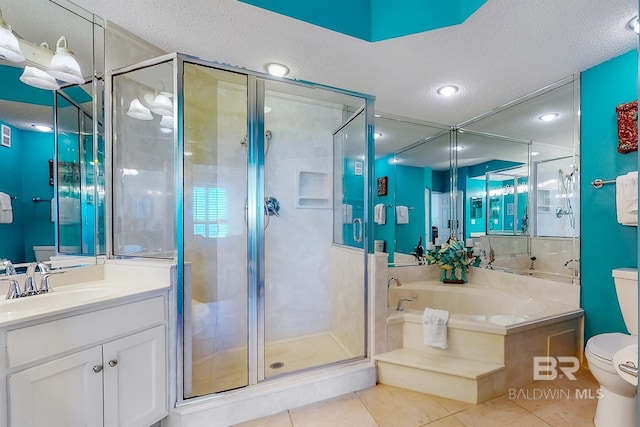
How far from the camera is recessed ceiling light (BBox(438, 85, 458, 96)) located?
2.29m

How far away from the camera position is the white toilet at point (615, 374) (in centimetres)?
145

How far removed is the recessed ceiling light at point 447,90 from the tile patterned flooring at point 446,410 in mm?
2420

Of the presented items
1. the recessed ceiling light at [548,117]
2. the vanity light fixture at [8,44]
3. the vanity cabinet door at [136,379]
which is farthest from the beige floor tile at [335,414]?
the recessed ceiling light at [548,117]

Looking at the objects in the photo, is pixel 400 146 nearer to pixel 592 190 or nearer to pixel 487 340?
pixel 592 190

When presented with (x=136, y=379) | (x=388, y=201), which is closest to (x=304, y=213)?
(x=388, y=201)

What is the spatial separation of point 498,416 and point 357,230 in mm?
1545

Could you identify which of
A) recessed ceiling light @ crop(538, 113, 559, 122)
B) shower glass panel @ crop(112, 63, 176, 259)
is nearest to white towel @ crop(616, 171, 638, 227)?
recessed ceiling light @ crop(538, 113, 559, 122)

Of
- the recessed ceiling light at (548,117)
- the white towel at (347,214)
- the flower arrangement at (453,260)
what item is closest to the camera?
the recessed ceiling light at (548,117)

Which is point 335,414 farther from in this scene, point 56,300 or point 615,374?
point 56,300

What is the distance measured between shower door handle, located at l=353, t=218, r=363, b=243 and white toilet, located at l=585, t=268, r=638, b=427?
5.20ft

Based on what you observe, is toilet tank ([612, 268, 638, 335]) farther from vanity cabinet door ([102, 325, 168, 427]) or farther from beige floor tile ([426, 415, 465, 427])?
vanity cabinet door ([102, 325, 168, 427])

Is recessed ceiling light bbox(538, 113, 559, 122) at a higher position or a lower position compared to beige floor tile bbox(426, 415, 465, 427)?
higher

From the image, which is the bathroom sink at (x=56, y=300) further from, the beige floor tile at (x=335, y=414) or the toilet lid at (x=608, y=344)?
the toilet lid at (x=608, y=344)

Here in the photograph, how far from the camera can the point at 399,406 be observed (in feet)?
5.80
